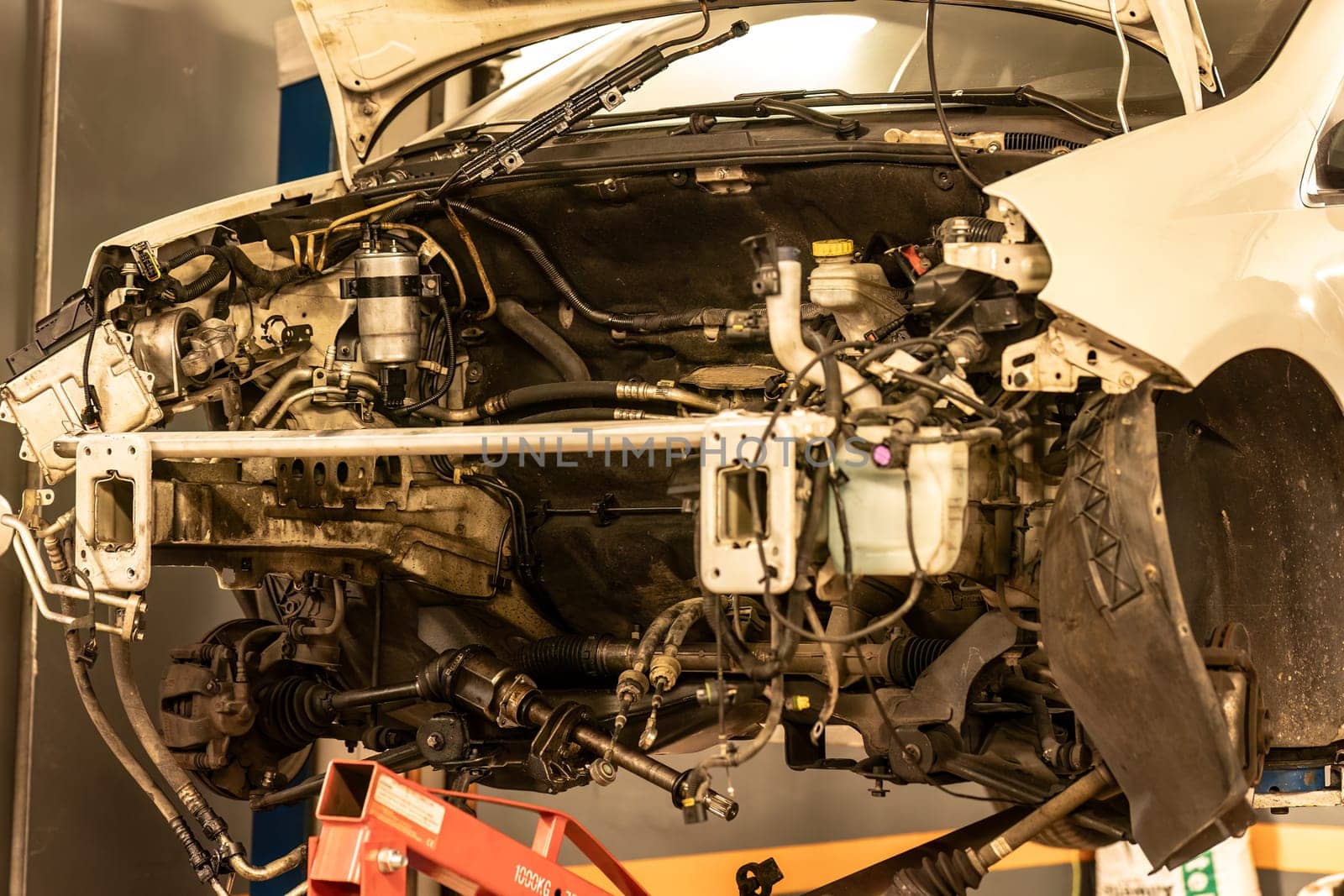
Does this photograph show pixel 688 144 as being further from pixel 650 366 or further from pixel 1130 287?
pixel 1130 287

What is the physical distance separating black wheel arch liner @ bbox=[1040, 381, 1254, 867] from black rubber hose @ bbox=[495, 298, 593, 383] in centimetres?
131

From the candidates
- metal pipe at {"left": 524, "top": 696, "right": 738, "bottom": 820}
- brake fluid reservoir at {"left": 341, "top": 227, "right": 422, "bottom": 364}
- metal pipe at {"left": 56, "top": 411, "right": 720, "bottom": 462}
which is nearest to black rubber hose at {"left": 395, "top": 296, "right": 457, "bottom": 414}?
brake fluid reservoir at {"left": 341, "top": 227, "right": 422, "bottom": 364}

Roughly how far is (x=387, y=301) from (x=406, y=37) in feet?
2.51

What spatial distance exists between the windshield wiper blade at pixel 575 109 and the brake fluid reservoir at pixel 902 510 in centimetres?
109

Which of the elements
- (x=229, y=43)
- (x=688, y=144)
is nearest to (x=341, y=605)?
(x=688, y=144)

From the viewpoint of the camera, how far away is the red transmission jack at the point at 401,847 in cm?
229

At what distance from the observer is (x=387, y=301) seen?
3061mm

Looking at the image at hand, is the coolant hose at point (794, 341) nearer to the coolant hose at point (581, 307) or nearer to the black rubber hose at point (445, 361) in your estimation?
the coolant hose at point (581, 307)

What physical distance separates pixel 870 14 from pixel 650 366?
3.43 ft

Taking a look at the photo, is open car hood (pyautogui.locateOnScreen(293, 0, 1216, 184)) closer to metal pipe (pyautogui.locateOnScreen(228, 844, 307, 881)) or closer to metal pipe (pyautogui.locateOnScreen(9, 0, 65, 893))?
metal pipe (pyautogui.locateOnScreen(9, 0, 65, 893))

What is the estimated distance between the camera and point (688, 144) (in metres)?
2.91

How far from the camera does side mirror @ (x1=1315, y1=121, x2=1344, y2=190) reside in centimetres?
258

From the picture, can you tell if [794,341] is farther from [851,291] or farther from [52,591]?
[52,591]

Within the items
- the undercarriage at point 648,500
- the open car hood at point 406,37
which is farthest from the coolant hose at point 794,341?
the open car hood at point 406,37
